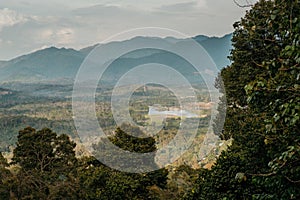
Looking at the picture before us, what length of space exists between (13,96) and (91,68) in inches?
2639

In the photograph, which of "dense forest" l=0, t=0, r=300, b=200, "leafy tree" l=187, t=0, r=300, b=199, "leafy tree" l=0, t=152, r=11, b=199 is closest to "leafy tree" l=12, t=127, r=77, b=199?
"dense forest" l=0, t=0, r=300, b=200

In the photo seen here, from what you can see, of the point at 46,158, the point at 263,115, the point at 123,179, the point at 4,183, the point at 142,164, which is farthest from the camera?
the point at 46,158

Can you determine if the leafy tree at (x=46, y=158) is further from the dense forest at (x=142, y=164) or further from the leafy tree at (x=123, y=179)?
the leafy tree at (x=123, y=179)

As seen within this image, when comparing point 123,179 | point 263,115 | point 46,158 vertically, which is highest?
point 263,115

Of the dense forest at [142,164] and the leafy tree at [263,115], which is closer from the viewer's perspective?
the leafy tree at [263,115]

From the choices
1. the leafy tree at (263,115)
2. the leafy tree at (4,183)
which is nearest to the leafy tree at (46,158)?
the leafy tree at (4,183)

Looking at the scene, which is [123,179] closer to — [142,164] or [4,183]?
[142,164]

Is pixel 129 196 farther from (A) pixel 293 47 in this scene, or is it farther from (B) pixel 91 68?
(A) pixel 293 47

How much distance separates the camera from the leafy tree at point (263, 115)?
250 centimetres

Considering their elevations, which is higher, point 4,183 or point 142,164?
point 142,164

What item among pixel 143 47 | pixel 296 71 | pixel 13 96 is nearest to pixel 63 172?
pixel 143 47

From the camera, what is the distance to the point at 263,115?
251 inches

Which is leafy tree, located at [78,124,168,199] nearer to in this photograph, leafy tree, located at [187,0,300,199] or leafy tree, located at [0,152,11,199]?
leafy tree, located at [0,152,11,199]

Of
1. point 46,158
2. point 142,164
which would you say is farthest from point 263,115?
point 46,158
